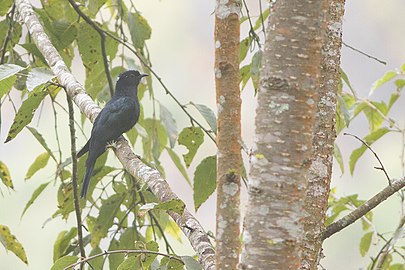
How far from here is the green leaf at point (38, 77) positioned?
76.8 inches

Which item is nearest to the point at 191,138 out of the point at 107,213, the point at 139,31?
the point at 107,213

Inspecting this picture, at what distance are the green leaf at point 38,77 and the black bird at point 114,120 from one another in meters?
1.23

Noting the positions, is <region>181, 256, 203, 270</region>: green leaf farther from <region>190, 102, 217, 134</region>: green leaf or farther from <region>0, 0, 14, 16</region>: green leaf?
<region>0, 0, 14, 16</region>: green leaf

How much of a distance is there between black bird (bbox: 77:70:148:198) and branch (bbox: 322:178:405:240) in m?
1.67

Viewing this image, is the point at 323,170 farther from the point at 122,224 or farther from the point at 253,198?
the point at 122,224

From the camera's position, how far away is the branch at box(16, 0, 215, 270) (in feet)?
6.01

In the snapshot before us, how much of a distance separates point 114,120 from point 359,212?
2.50m

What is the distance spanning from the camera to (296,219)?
1.33m

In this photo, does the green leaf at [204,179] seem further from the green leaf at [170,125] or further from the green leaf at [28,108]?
the green leaf at [28,108]

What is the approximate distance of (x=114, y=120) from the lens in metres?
4.10

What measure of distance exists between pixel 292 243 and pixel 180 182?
46.6ft

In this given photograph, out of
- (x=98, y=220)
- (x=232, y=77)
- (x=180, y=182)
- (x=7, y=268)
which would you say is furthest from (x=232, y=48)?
(x=7, y=268)

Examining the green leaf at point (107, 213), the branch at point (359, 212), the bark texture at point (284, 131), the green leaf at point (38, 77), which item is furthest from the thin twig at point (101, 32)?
the bark texture at point (284, 131)

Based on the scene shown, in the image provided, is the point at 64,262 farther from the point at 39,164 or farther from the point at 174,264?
the point at 39,164
